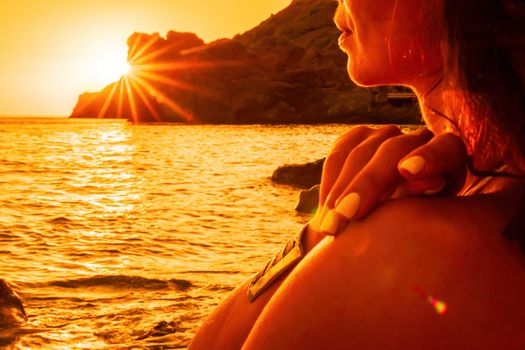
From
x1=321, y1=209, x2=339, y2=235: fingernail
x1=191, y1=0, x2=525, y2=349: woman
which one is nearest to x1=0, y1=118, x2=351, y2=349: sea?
x1=191, y1=0, x2=525, y2=349: woman

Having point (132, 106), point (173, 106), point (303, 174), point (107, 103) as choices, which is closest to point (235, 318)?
point (303, 174)

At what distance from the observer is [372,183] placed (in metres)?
0.88

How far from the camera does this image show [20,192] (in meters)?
16.8

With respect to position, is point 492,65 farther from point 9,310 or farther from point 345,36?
point 9,310

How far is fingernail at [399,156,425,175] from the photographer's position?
0.82 metres

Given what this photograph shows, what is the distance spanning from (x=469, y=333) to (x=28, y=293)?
22.2ft

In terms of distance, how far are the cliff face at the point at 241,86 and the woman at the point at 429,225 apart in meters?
92.2

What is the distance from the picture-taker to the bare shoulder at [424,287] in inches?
27.9

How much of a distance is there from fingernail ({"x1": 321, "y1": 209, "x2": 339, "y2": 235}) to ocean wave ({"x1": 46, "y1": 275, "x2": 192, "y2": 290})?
6377 millimetres

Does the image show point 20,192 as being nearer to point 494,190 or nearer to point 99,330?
point 99,330

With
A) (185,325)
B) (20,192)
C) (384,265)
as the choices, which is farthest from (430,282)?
(20,192)

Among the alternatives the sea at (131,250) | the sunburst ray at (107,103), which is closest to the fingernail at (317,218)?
the sea at (131,250)

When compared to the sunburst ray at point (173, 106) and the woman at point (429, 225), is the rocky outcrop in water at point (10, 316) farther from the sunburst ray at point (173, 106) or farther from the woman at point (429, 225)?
the sunburst ray at point (173, 106)

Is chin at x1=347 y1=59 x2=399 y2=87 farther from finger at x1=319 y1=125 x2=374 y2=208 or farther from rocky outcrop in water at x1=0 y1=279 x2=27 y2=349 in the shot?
rocky outcrop in water at x1=0 y1=279 x2=27 y2=349
